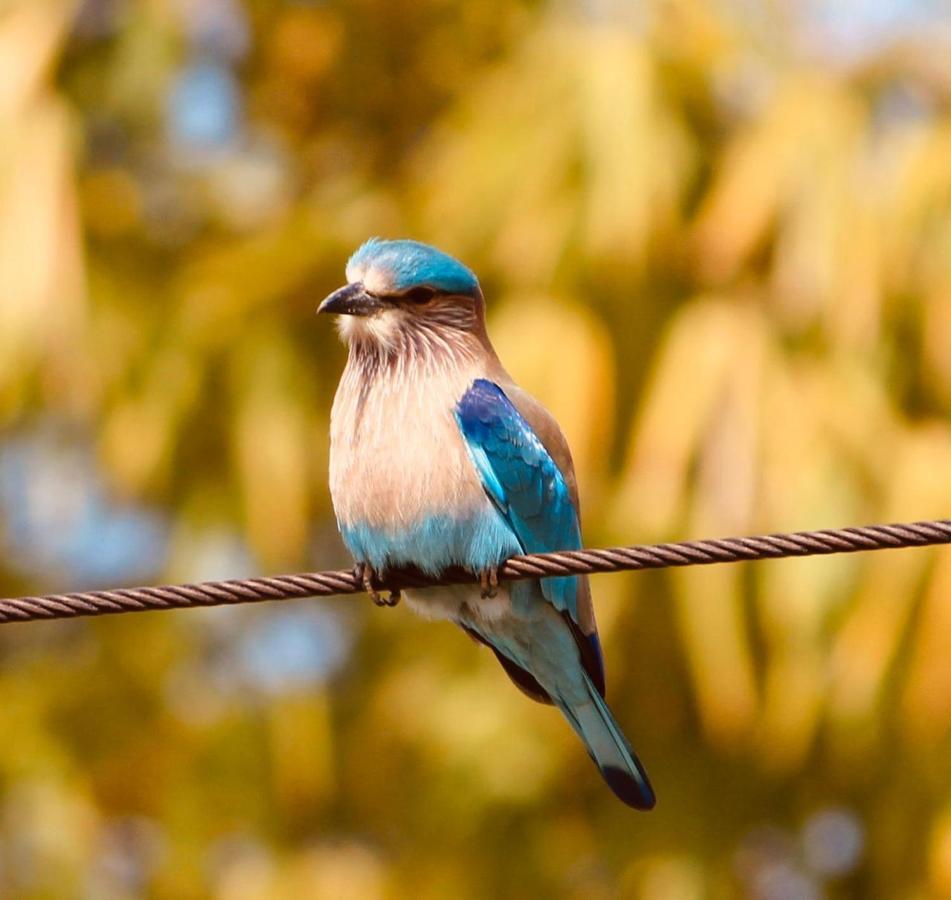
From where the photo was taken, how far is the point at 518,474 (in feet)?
14.4

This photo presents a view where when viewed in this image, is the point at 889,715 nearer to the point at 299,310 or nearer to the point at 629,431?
the point at 629,431

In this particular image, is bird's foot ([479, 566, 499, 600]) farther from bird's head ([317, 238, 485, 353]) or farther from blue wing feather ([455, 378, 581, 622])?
bird's head ([317, 238, 485, 353])

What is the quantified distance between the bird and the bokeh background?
88.1 inches

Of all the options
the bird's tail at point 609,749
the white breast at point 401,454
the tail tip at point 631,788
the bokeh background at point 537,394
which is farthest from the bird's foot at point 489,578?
the bokeh background at point 537,394

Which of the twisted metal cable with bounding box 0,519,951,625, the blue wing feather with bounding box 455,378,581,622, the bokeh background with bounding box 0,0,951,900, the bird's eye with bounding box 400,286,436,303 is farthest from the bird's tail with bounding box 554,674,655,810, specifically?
the bokeh background with bounding box 0,0,951,900

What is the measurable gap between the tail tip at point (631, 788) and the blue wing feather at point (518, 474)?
0.38 meters

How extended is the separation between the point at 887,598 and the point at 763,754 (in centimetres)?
94

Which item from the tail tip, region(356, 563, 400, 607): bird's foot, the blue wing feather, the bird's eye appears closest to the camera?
region(356, 563, 400, 607): bird's foot

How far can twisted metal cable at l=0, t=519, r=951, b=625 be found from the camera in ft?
10.7

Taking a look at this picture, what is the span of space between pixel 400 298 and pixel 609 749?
3.95 ft

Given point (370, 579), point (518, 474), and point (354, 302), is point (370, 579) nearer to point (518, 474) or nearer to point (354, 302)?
point (518, 474)

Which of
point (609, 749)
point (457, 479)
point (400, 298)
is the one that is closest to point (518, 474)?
point (457, 479)

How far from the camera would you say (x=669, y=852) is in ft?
24.1

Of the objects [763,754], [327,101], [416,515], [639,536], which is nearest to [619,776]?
[416,515]
